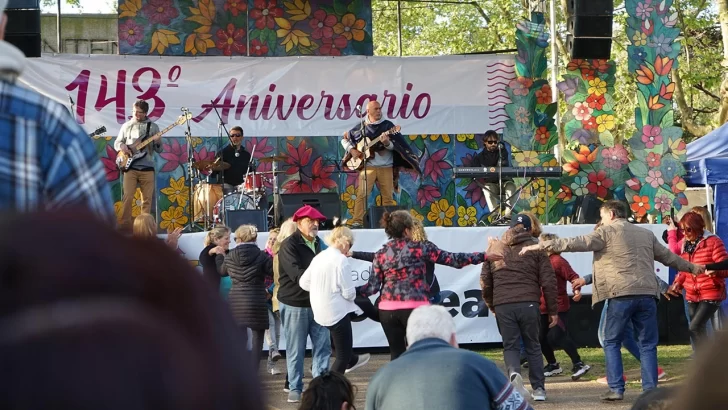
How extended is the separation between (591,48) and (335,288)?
769cm

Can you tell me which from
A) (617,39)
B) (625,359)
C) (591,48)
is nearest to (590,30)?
(591,48)

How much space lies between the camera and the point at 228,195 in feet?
50.2

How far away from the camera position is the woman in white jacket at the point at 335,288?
30.3 ft

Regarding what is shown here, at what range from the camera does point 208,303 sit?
75cm

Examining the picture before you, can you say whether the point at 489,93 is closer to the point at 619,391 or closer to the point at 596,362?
the point at 596,362

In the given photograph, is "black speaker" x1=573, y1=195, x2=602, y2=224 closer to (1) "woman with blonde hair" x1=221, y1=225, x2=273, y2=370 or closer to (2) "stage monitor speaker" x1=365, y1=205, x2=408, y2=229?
(2) "stage monitor speaker" x1=365, y1=205, x2=408, y2=229

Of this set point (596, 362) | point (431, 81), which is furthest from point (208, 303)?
point (431, 81)

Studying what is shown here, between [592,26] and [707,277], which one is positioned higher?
[592,26]

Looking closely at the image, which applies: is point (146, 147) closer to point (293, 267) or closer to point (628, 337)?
point (293, 267)

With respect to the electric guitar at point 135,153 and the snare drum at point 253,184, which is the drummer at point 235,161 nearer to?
the snare drum at point 253,184

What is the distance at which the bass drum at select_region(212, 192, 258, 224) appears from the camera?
15.3 metres

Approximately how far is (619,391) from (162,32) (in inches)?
425

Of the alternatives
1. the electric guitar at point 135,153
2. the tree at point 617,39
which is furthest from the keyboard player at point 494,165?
the tree at point 617,39

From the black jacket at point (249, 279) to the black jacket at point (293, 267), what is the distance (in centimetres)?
33
